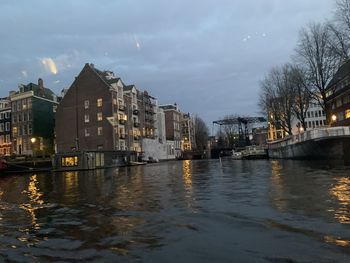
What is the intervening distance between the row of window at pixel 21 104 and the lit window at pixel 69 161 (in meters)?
30.2

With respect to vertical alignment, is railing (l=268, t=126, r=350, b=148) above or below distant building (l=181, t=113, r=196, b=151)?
below

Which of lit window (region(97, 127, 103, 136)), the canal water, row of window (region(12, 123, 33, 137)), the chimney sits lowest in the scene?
the canal water

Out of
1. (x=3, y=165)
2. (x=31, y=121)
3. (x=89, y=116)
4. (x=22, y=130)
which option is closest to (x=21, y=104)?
(x=31, y=121)

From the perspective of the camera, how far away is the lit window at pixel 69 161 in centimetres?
7788

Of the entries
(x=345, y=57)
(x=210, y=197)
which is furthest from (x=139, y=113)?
(x=210, y=197)

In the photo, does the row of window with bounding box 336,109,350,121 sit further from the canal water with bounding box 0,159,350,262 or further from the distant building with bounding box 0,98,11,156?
the distant building with bounding box 0,98,11,156

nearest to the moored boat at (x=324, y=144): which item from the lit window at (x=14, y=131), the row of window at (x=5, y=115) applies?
the lit window at (x=14, y=131)

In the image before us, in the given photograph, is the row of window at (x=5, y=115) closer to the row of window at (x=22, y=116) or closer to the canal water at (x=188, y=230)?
the row of window at (x=22, y=116)

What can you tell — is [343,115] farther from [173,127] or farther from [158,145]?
[173,127]

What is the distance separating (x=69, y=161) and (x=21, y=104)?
113 ft

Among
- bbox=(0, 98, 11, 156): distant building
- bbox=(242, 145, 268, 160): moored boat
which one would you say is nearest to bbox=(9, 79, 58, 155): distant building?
bbox=(0, 98, 11, 156): distant building

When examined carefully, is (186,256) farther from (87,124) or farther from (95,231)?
(87,124)

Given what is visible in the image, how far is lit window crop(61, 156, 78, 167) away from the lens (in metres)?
77.9

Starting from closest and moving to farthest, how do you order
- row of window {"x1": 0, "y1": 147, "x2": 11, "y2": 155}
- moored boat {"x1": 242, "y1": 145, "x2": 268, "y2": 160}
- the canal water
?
1. the canal water
2. row of window {"x1": 0, "y1": 147, "x2": 11, "y2": 155}
3. moored boat {"x1": 242, "y1": 145, "x2": 268, "y2": 160}
